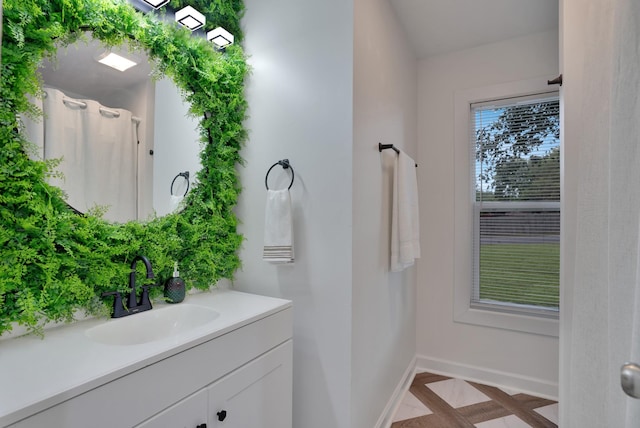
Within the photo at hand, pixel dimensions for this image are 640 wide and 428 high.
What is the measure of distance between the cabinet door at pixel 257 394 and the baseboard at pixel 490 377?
5.32 ft

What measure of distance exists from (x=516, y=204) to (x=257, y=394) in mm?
2188

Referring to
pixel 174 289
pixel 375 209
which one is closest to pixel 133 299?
pixel 174 289

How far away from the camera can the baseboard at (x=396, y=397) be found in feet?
6.19

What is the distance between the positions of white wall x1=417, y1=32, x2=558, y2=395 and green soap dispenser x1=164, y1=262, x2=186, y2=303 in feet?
6.41

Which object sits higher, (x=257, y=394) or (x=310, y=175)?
→ (x=310, y=175)

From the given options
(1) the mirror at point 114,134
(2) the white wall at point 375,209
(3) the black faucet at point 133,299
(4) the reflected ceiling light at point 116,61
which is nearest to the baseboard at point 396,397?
(2) the white wall at point 375,209

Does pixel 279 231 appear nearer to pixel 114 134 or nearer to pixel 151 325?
pixel 151 325

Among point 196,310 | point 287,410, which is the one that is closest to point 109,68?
point 196,310

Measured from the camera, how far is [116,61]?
1298 mm

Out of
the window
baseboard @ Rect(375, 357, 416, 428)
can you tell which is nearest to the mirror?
baseboard @ Rect(375, 357, 416, 428)

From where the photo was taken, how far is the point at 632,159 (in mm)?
557

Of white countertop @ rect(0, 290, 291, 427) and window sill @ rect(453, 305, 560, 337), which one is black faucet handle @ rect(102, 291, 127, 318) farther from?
window sill @ rect(453, 305, 560, 337)

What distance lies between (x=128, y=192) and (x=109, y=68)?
490mm

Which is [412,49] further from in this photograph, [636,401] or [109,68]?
[636,401]
